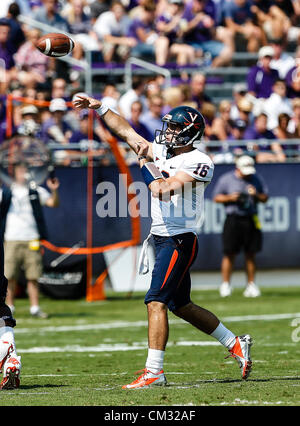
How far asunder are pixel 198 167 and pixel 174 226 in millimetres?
464

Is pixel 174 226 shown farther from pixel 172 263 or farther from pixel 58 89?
pixel 58 89

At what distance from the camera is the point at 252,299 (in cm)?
1452

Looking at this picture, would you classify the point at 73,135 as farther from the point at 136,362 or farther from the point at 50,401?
the point at 50,401

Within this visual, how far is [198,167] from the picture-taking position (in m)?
7.02

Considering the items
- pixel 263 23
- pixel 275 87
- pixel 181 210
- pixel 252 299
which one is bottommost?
pixel 252 299

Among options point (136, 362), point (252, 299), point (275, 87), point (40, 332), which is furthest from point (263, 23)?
point (136, 362)

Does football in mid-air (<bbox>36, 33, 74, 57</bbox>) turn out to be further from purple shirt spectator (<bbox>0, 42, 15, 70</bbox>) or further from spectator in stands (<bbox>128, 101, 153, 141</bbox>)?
purple shirt spectator (<bbox>0, 42, 15, 70</bbox>)

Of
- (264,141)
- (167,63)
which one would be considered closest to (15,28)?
(167,63)

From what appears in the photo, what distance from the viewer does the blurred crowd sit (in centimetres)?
1595

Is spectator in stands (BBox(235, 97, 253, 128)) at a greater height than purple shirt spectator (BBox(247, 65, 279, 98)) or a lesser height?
lesser

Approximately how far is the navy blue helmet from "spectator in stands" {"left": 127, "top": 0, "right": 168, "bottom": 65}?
37.2 ft

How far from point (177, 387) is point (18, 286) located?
8.75 meters

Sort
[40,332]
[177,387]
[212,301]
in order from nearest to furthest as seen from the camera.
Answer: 1. [177,387]
2. [40,332]
3. [212,301]

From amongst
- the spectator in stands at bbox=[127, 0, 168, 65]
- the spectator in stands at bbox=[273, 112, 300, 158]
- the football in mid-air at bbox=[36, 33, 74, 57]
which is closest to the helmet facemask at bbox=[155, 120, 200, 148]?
the football in mid-air at bbox=[36, 33, 74, 57]
